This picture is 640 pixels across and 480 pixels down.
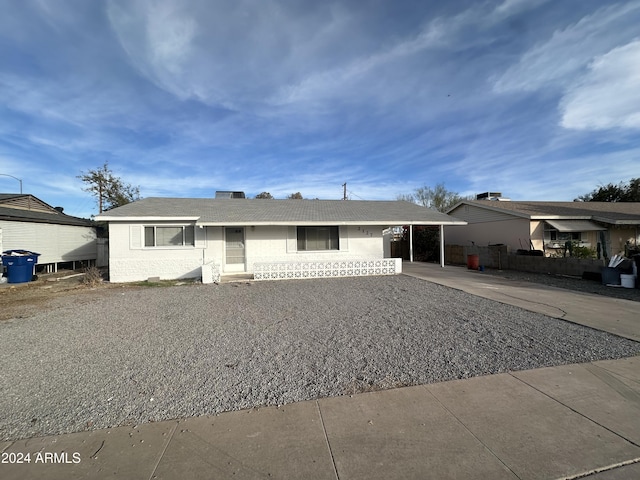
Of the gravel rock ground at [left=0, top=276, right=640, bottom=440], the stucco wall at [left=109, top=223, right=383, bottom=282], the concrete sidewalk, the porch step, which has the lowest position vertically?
the concrete sidewalk

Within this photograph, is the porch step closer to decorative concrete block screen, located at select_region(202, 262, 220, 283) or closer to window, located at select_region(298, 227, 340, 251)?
decorative concrete block screen, located at select_region(202, 262, 220, 283)

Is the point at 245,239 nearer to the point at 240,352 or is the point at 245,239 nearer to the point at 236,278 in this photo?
the point at 236,278

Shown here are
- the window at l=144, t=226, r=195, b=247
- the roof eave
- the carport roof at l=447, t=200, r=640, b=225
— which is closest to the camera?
the roof eave

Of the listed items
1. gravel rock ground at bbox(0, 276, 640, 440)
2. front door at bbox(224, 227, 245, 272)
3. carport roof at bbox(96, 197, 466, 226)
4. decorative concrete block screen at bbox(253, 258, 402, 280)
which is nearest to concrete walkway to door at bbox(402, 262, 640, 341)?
gravel rock ground at bbox(0, 276, 640, 440)

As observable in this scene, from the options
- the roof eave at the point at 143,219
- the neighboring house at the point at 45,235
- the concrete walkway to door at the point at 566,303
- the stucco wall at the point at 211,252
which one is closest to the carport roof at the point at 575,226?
the concrete walkway to door at the point at 566,303

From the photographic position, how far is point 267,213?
13.2 m

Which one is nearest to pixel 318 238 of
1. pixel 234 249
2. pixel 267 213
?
pixel 267 213

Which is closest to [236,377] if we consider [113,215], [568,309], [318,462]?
[318,462]

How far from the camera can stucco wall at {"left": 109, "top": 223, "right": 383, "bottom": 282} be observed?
1164 cm

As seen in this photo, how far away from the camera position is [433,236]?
68.4 ft

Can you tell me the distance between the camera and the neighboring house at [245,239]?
38.3ft

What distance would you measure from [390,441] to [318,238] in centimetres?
1131

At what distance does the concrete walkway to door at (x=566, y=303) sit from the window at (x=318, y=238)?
495 cm

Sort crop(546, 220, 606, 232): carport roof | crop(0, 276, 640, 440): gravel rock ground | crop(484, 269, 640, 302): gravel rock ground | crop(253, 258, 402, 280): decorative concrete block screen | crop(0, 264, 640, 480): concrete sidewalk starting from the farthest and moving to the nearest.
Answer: crop(546, 220, 606, 232): carport roof < crop(253, 258, 402, 280): decorative concrete block screen < crop(484, 269, 640, 302): gravel rock ground < crop(0, 276, 640, 440): gravel rock ground < crop(0, 264, 640, 480): concrete sidewalk
